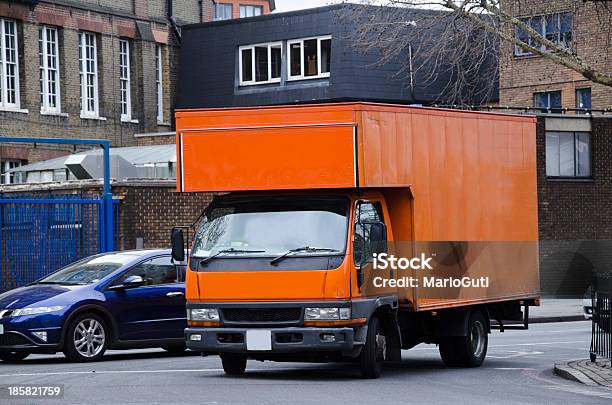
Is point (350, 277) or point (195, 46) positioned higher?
point (195, 46)

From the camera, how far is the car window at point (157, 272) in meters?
17.9

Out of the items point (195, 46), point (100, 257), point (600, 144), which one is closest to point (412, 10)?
point (100, 257)

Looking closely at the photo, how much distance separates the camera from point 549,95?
44.6 meters

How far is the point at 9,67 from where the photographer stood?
39781 mm

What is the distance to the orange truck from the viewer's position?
1366cm

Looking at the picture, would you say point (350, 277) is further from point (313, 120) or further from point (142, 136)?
point (142, 136)

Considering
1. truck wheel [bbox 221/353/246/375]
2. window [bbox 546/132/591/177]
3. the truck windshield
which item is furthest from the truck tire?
window [bbox 546/132/591/177]

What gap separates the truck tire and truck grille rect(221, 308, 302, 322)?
322 centimetres

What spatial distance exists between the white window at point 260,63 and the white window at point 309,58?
64cm

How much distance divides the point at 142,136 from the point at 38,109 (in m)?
4.40

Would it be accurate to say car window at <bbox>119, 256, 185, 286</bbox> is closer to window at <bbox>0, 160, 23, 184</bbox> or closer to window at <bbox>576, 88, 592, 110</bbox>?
window at <bbox>0, 160, 23, 184</bbox>

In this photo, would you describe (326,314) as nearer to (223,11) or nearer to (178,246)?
(178,246)

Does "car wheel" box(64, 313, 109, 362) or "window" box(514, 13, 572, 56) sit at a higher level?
"window" box(514, 13, 572, 56)

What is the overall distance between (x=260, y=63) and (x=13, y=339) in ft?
101
